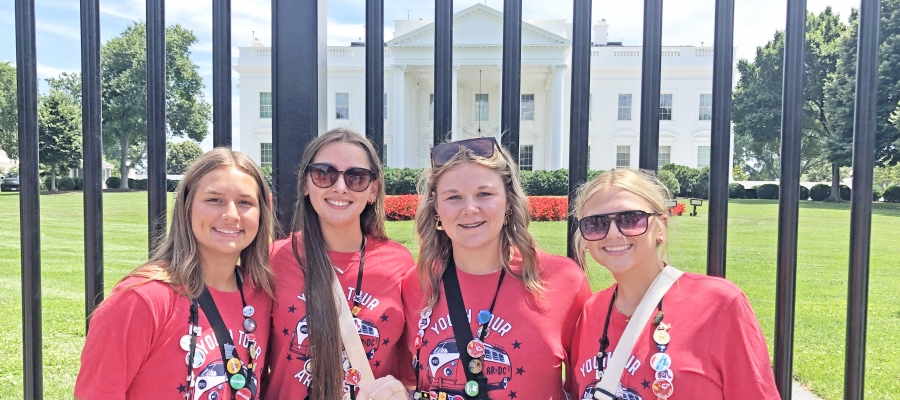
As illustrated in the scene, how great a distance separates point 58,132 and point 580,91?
3440cm

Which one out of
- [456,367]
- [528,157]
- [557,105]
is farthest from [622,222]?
[528,157]

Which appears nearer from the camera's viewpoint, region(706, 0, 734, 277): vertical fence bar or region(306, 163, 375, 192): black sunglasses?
region(706, 0, 734, 277): vertical fence bar

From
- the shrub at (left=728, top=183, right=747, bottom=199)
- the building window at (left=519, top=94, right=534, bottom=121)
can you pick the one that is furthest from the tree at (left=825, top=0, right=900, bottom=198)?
the building window at (left=519, top=94, right=534, bottom=121)

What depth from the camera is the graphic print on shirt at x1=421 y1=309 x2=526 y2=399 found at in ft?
7.04

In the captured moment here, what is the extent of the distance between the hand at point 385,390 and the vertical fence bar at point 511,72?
1163 millimetres

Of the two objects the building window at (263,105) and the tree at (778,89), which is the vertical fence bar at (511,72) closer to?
the tree at (778,89)

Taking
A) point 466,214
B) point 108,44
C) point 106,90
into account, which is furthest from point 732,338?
point 108,44

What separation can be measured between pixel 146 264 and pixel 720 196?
8.04 feet

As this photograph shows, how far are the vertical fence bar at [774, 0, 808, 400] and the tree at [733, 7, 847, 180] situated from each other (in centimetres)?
3413

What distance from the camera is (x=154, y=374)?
1.97 meters

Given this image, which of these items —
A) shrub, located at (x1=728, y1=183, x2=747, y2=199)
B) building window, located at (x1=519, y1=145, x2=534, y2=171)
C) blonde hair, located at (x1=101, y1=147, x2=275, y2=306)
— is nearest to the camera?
blonde hair, located at (x1=101, y1=147, x2=275, y2=306)

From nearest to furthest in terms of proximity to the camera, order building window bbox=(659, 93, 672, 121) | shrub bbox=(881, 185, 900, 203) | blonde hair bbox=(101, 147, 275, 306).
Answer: blonde hair bbox=(101, 147, 275, 306) → shrub bbox=(881, 185, 900, 203) → building window bbox=(659, 93, 672, 121)

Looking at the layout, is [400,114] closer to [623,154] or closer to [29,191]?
[623,154]

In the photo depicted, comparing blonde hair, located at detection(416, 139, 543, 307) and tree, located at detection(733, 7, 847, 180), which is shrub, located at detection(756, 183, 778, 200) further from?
blonde hair, located at detection(416, 139, 543, 307)
